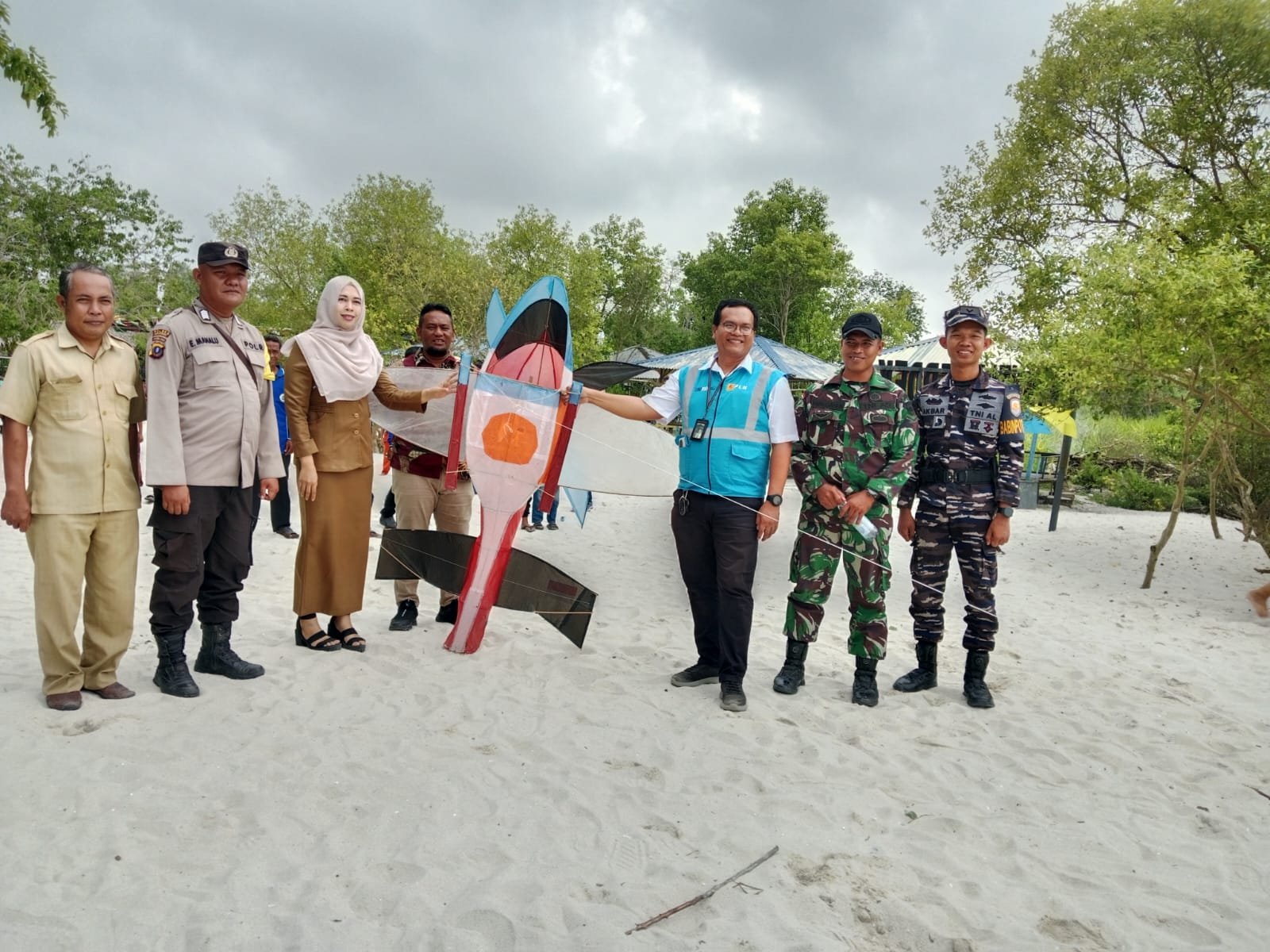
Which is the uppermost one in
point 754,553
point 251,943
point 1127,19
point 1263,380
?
point 1127,19

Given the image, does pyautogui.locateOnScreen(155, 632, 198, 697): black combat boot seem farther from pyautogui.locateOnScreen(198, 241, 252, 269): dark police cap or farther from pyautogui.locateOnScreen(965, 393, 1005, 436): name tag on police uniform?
pyautogui.locateOnScreen(965, 393, 1005, 436): name tag on police uniform

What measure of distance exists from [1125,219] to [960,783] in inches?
416

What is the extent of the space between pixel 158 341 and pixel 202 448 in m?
0.44

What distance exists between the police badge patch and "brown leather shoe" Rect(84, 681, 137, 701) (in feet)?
4.35

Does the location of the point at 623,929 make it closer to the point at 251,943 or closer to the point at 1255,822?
the point at 251,943

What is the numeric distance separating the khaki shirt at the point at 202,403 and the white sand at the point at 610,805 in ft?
3.08

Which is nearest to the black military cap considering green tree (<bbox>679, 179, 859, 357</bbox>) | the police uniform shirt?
the police uniform shirt

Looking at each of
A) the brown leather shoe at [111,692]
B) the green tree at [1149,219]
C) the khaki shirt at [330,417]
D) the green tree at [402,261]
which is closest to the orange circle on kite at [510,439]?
the khaki shirt at [330,417]

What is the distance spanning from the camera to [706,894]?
208 cm

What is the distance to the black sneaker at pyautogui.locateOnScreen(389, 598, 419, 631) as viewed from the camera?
13.9 feet

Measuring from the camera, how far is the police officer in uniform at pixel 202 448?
2.97 m

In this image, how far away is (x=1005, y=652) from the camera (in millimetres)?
4570

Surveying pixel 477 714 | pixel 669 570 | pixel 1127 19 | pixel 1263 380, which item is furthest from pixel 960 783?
pixel 1127 19

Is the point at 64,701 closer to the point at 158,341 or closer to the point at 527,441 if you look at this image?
the point at 158,341
